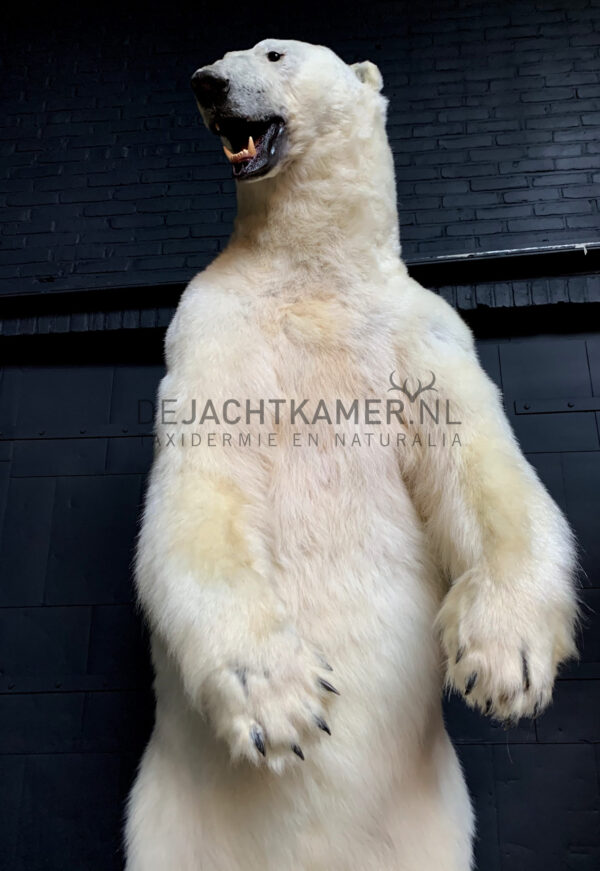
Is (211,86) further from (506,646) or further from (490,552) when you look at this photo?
(506,646)

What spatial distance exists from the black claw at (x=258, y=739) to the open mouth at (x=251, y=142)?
1605 mm

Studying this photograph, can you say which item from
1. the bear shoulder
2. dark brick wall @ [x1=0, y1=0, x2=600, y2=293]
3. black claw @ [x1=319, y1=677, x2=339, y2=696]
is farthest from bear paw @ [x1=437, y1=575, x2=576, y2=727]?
dark brick wall @ [x1=0, y1=0, x2=600, y2=293]

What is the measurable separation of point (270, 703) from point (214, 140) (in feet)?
12.8

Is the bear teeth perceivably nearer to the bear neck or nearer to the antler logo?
the bear neck

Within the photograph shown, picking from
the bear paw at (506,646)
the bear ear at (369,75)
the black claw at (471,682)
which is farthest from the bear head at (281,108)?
the black claw at (471,682)

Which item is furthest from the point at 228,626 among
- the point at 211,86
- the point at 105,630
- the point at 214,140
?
the point at 214,140

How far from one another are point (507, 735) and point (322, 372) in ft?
6.44

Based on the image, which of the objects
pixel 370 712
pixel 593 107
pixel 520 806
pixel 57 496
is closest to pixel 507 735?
pixel 520 806

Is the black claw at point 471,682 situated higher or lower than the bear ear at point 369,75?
lower

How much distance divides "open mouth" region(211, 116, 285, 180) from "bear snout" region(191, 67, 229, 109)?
2.2 inches

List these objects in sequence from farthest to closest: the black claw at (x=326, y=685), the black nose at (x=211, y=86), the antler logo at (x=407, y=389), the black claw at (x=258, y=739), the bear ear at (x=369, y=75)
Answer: the bear ear at (x=369, y=75), the black nose at (x=211, y=86), the antler logo at (x=407, y=389), the black claw at (x=326, y=685), the black claw at (x=258, y=739)

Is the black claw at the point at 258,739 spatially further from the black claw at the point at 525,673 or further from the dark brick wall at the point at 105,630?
the dark brick wall at the point at 105,630

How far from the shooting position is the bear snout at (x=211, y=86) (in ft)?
8.14

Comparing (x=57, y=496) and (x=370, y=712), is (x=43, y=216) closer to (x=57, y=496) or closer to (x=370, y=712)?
(x=57, y=496)
